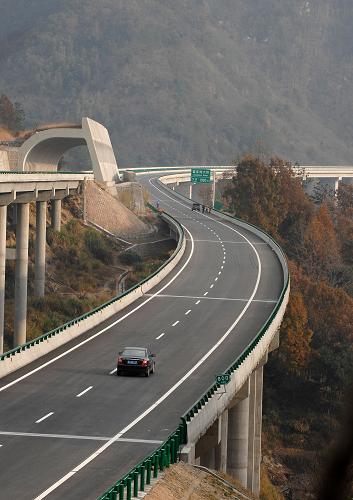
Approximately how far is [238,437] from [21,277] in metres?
29.1

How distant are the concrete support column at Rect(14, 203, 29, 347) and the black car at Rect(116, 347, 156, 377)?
30.4 m

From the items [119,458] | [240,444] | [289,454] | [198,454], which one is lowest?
[289,454]

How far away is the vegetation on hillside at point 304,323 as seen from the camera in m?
71.8

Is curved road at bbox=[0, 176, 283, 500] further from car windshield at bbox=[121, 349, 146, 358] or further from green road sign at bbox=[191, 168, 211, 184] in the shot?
green road sign at bbox=[191, 168, 211, 184]

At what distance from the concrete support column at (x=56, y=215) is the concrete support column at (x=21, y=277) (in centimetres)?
2177

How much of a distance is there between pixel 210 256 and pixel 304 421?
60.3ft

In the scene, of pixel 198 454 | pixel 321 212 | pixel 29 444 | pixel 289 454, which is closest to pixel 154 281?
pixel 289 454

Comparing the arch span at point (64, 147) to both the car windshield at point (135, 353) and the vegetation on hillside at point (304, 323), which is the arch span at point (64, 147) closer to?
the vegetation on hillside at point (304, 323)

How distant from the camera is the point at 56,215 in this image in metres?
94.9

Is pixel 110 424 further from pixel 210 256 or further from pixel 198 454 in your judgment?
pixel 210 256

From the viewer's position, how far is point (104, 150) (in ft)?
384

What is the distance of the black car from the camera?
39000mm

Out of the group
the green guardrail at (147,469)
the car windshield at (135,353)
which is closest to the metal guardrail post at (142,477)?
the green guardrail at (147,469)

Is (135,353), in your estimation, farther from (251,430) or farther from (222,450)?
(251,430)
